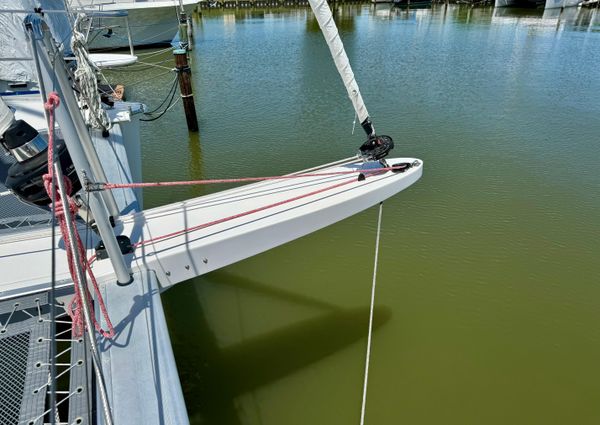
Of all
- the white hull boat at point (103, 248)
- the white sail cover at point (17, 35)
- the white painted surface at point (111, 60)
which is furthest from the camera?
the white painted surface at point (111, 60)

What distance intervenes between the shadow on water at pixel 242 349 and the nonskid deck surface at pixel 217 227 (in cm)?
151

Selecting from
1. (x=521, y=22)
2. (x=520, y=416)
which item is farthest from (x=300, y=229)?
(x=521, y=22)

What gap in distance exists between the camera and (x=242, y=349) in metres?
4.80

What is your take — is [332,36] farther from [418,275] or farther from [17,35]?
[418,275]

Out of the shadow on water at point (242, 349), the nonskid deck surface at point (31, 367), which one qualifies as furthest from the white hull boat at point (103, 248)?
the shadow on water at point (242, 349)

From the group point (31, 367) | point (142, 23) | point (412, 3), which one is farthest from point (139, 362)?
point (412, 3)

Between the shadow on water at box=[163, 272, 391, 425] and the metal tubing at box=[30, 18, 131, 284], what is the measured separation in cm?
183

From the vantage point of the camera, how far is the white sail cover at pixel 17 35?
12.6 ft

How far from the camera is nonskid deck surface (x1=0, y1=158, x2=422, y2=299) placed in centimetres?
342

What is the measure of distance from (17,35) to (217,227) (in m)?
2.87

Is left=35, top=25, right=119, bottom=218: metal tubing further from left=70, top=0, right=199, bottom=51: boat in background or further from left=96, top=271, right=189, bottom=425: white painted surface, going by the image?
left=70, top=0, right=199, bottom=51: boat in background

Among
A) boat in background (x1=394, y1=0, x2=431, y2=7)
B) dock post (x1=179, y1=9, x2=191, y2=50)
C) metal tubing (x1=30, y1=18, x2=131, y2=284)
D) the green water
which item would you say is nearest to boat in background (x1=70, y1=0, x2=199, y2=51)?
dock post (x1=179, y1=9, x2=191, y2=50)

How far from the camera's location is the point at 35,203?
291 cm

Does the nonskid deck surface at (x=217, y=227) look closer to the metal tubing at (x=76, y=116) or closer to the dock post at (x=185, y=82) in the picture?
the metal tubing at (x=76, y=116)
